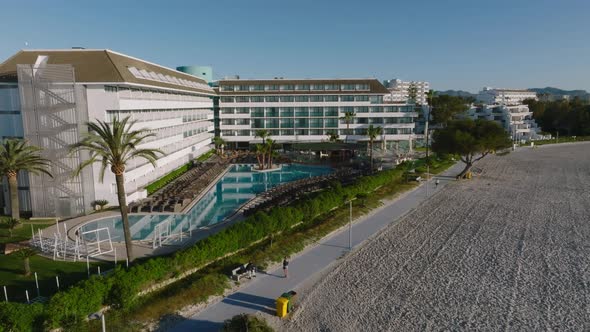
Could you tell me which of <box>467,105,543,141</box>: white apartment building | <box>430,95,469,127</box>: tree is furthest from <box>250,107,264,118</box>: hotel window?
<box>467,105,543,141</box>: white apartment building

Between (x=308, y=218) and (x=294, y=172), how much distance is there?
99.3 ft

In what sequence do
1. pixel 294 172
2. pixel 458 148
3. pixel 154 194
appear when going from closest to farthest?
pixel 154 194 < pixel 458 148 < pixel 294 172

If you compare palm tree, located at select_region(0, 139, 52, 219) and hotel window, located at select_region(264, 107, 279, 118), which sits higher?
hotel window, located at select_region(264, 107, 279, 118)

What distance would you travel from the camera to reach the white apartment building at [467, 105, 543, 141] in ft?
393

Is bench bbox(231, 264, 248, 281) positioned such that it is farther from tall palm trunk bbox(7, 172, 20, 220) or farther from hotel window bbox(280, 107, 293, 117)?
hotel window bbox(280, 107, 293, 117)

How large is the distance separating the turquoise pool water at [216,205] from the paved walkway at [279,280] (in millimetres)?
11059

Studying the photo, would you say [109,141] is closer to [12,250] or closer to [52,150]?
[12,250]

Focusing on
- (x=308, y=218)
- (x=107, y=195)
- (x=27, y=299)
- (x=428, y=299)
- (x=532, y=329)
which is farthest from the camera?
(x=107, y=195)

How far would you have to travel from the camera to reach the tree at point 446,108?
114m

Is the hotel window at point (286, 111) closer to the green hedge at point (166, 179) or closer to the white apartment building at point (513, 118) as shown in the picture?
the green hedge at point (166, 179)

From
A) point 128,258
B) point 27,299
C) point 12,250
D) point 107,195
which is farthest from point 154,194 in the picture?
point 27,299

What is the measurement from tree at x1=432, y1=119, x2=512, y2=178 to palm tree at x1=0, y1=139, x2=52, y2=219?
162ft

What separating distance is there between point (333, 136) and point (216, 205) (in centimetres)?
4252

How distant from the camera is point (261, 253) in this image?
28906mm
